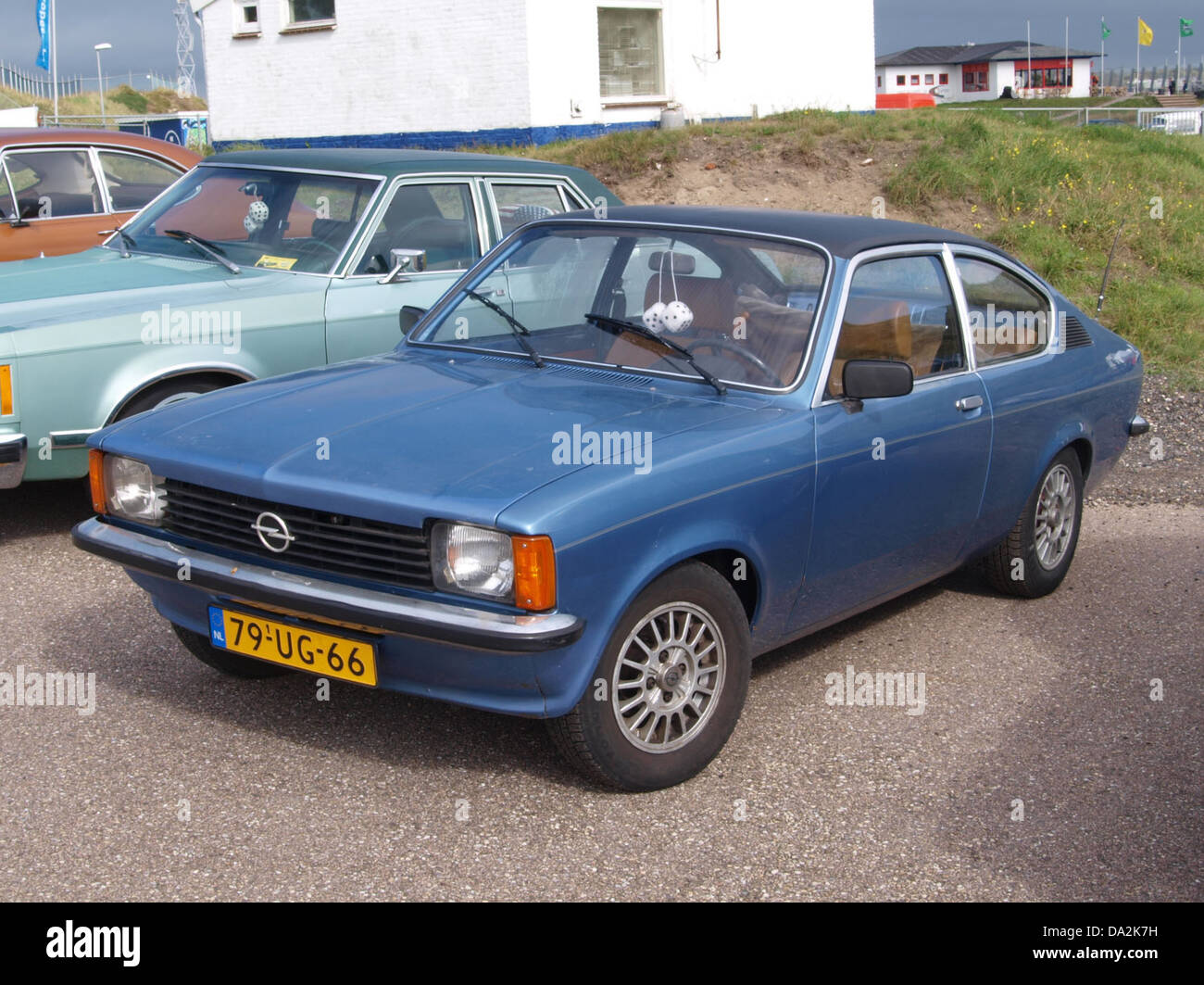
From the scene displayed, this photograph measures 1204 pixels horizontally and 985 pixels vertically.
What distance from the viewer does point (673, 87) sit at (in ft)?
73.9

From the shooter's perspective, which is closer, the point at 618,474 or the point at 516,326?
the point at 618,474

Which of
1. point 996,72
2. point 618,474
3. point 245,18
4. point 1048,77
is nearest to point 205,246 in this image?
point 618,474

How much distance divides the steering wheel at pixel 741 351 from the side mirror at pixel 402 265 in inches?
99.5

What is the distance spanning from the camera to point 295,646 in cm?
390

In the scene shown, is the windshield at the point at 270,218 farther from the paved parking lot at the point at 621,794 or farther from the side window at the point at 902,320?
the side window at the point at 902,320

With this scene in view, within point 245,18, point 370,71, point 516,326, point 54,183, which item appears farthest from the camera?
point 245,18

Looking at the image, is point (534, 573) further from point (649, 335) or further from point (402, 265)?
point (402, 265)

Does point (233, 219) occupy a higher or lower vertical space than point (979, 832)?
higher

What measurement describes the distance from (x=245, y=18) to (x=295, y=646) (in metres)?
22.3

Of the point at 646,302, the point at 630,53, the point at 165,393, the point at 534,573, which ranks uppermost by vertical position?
the point at 630,53

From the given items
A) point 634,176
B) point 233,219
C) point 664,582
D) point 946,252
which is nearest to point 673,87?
point 634,176

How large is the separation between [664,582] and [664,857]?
74cm

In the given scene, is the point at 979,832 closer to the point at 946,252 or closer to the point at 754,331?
the point at 754,331

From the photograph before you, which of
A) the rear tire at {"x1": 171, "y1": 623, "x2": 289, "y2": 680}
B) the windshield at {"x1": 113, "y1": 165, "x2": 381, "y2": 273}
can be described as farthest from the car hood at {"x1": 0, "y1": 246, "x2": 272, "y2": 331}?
the rear tire at {"x1": 171, "y1": 623, "x2": 289, "y2": 680}
